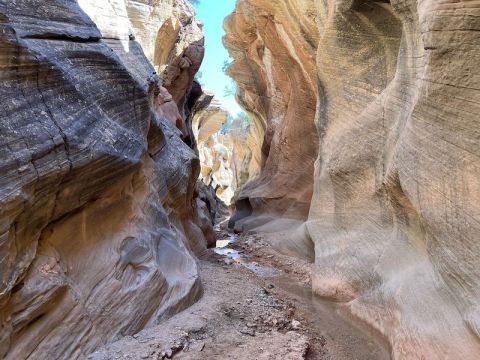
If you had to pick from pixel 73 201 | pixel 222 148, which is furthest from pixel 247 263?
pixel 222 148

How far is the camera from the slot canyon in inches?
139

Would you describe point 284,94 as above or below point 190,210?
above

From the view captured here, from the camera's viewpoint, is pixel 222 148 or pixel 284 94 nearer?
pixel 284 94

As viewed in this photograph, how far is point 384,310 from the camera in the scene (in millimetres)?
Result: 4961

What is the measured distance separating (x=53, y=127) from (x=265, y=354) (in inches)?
120

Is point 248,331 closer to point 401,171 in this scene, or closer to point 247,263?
point 401,171

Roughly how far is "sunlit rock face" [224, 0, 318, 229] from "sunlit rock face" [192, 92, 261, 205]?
453 cm

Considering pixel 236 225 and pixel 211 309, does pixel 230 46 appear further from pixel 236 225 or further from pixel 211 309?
pixel 211 309

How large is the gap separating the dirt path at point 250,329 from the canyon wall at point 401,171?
1.18ft

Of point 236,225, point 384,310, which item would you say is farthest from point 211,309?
point 236,225

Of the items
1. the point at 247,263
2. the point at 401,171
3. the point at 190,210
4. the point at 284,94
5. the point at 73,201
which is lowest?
the point at 247,263

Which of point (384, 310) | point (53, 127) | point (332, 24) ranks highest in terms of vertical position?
point (332, 24)

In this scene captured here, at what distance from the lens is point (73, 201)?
4055mm

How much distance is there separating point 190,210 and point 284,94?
790 centimetres
